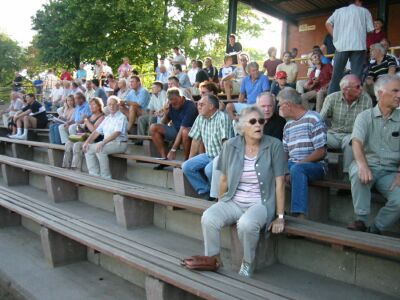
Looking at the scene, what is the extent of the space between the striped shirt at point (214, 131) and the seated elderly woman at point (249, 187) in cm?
130

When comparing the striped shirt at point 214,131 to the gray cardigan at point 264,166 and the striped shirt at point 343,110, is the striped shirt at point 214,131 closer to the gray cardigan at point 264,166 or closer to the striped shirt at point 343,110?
the striped shirt at point 343,110

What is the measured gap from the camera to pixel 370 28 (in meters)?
5.82

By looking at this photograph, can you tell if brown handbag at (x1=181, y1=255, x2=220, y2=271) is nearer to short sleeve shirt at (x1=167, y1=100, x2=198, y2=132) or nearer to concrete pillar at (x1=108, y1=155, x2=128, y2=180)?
short sleeve shirt at (x1=167, y1=100, x2=198, y2=132)

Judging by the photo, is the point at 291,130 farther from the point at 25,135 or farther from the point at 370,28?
the point at 25,135

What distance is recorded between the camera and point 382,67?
A: 6.51 metres

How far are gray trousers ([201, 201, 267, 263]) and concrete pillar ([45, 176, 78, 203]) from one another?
9.52 feet

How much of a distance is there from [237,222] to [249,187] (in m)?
0.29

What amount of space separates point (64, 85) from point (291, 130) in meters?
11.1

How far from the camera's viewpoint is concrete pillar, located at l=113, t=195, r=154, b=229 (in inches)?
161

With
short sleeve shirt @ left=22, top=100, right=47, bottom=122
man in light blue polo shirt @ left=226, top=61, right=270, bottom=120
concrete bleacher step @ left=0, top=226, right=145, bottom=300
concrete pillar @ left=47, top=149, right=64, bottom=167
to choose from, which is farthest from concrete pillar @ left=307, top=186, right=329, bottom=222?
short sleeve shirt @ left=22, top=100, right=47, bottom=122

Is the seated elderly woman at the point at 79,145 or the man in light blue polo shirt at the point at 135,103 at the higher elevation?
the man in light blue polo shirt at the point at 135,103

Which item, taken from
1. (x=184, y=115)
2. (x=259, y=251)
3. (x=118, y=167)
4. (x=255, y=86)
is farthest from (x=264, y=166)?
(x=255, y=86)

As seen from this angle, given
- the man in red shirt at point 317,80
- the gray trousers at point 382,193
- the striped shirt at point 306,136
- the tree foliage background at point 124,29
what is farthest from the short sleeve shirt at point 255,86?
the tree foliage background at point 124,29

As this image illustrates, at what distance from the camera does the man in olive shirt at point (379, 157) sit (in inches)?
113
